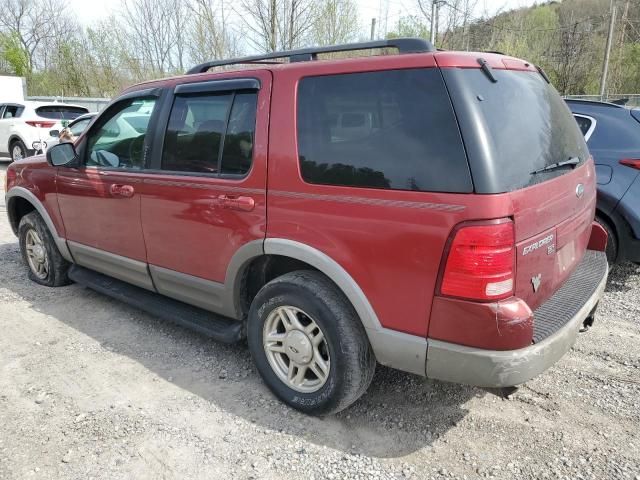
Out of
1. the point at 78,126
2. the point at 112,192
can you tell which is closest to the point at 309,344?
the point at 112,192

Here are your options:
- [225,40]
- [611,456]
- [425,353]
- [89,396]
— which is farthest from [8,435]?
[225,40]

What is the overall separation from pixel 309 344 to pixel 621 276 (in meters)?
3.97

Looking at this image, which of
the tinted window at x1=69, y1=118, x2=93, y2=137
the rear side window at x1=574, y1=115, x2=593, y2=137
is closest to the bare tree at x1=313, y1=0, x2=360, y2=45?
the tinted window at x1=69, y1=118, x2=93, y2=137

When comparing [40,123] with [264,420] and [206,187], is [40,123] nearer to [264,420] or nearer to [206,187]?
[206,187]

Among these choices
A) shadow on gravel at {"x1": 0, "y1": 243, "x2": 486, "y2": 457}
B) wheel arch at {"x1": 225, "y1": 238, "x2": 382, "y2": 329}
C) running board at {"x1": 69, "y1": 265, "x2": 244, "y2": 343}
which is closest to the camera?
wheel arch at {"x1": 225, "y1": 238, "x2": 382, "y2": 329}

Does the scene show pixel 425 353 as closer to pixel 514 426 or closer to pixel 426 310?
pixel 426 310

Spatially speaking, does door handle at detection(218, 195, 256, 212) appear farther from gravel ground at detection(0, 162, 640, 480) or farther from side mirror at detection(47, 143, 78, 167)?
side mirror at detection(47, 143, 78, 167)

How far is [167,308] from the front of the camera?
3688mm

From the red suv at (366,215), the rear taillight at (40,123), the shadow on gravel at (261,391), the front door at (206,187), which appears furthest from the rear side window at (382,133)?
the rear taillight at (40,123)

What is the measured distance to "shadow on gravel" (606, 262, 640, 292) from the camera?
4.91 m

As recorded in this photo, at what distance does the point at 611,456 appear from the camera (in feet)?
8.41

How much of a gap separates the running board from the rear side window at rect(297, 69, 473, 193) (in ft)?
4.07

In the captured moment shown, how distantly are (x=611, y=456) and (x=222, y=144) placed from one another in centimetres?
271

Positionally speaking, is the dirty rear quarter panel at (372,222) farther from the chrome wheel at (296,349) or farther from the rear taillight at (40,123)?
the rear taillight at (40,123)
